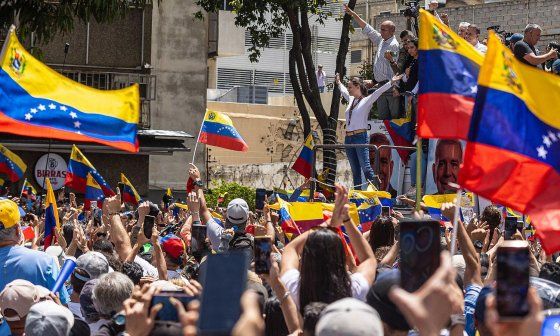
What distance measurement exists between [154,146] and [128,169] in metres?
1.82

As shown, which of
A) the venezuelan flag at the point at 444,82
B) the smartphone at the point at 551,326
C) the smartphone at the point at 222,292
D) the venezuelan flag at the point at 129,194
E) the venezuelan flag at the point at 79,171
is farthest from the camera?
the venezuelan flag at the point at 129,194

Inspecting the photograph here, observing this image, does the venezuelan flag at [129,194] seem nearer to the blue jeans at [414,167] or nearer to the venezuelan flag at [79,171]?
the venezuelan flag at [79,171]

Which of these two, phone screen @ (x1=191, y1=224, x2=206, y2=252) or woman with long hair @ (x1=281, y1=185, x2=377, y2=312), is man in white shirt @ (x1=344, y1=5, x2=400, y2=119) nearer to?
phone screen @ (x1=191, y1=224, x2=206, y2=252)

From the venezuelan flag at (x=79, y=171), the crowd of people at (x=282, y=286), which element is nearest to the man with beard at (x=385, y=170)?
the venezuelan flag at (x=79, y=171)

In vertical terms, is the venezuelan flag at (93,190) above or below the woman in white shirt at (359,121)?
below

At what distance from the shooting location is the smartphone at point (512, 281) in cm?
402

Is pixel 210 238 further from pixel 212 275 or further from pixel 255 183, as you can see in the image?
pixel 255 183

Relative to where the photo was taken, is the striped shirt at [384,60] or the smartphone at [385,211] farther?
the striped shirt at [384,60]

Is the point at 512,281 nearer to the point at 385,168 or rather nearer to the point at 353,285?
the point at 353,285

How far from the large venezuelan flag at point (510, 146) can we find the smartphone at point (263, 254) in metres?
1.08

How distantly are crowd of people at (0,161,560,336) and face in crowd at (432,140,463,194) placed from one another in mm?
3662

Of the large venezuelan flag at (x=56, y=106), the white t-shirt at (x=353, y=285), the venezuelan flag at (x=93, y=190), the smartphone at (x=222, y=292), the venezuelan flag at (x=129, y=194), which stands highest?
the large venezuelan flag at (x=56, y=106)

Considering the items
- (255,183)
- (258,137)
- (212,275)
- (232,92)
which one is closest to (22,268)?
(212,275)

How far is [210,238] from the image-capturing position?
992 centimetres
